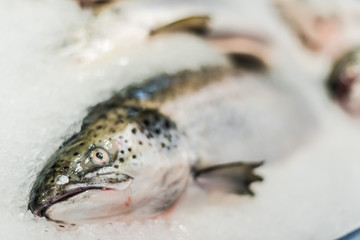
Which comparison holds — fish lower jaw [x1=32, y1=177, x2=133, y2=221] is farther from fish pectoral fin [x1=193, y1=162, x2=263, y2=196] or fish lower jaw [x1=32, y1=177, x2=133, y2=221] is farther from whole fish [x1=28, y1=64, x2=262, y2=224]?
fish pectoral fin [x1=193, y1=162, x2=263, y2=196]

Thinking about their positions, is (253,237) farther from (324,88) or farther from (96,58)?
(324,88)

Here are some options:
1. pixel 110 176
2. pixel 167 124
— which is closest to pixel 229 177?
pixel 167 124

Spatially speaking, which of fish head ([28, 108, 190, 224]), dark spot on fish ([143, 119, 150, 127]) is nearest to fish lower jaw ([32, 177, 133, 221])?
fish head ([28, 108, 190, 224])

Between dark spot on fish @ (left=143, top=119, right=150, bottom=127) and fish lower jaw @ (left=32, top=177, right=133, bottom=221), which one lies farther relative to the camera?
dark spot on fish @ (left=143, top=119, right=150, bottom=127)

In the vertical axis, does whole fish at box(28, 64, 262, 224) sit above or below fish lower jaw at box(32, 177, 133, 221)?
above

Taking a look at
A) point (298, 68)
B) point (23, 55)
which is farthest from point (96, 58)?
point (298, 68)

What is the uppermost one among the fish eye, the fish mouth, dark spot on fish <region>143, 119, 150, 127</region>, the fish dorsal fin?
the fish dorsal fin

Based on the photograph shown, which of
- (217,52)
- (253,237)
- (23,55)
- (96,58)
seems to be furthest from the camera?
(217,52)
